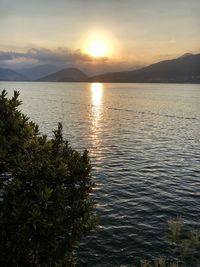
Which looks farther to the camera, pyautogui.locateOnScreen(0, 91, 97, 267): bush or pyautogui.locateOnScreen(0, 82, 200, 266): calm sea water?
pyautogui.locateOnScreen(0, 82, 200, 266): calm sea water

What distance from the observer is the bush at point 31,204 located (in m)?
14.5

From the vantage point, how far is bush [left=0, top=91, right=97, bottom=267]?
1450 centimetres

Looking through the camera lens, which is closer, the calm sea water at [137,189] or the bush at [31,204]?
the bush at [31,204]

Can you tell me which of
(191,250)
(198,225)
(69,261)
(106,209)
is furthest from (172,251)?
(69,261)

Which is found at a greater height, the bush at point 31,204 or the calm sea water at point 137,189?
the bush at point 31,204

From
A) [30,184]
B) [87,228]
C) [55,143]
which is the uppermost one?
[55,143]

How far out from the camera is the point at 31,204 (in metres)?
14.6

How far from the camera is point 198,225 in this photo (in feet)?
110

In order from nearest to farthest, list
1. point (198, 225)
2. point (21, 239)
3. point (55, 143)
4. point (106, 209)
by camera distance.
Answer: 1. point (21, 239)
2. point (55, 143)
3. point (198, 225)
4. point (106, 209)

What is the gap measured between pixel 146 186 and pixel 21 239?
31.8m

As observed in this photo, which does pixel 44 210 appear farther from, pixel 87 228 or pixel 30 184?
pixel 87 228

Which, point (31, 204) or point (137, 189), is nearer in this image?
point (31, 204)

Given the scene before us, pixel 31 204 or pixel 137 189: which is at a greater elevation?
pixel 31 204

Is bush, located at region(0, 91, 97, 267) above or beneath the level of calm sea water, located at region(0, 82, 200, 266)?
above
